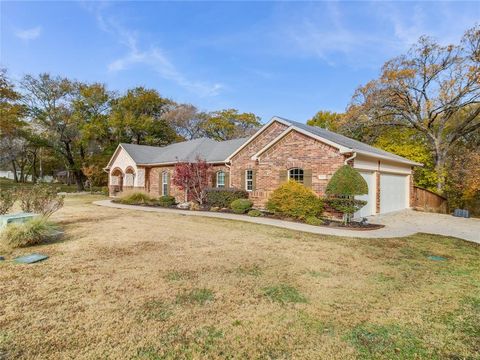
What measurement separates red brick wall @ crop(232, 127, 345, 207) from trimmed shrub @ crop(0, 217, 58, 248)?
10056 mm

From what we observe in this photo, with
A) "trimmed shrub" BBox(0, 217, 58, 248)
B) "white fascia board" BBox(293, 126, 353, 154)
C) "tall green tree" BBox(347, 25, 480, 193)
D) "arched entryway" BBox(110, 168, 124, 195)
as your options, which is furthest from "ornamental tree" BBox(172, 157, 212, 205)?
"tall green tree" BBox(347, 25, 480, 193)

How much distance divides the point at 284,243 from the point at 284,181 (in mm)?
6321

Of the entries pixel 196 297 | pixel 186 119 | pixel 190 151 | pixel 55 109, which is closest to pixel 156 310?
pixel 196 297

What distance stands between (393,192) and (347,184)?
717 cm

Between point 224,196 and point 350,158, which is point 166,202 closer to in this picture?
point 224,196

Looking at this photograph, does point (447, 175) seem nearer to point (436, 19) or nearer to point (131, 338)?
point (436, 19)

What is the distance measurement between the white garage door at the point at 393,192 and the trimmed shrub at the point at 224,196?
753 cm

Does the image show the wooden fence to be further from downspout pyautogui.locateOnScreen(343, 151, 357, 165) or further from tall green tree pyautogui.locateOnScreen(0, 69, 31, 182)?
tall green tree pyautogui.locateOnScreen(0, 69, 31, 182)

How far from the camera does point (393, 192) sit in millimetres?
16000

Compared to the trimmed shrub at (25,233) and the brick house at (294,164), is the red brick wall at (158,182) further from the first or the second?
the trimmed shrub at (25,233)

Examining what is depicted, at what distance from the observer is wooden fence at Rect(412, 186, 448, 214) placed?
18.3 metres

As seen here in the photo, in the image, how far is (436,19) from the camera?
1340 centimetres

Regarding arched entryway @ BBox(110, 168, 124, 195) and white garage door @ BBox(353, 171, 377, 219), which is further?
arched entryway @ BBox(110, 168, 124, 195)

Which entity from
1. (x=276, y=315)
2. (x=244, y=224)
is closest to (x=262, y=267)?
(x=276, y=315)
